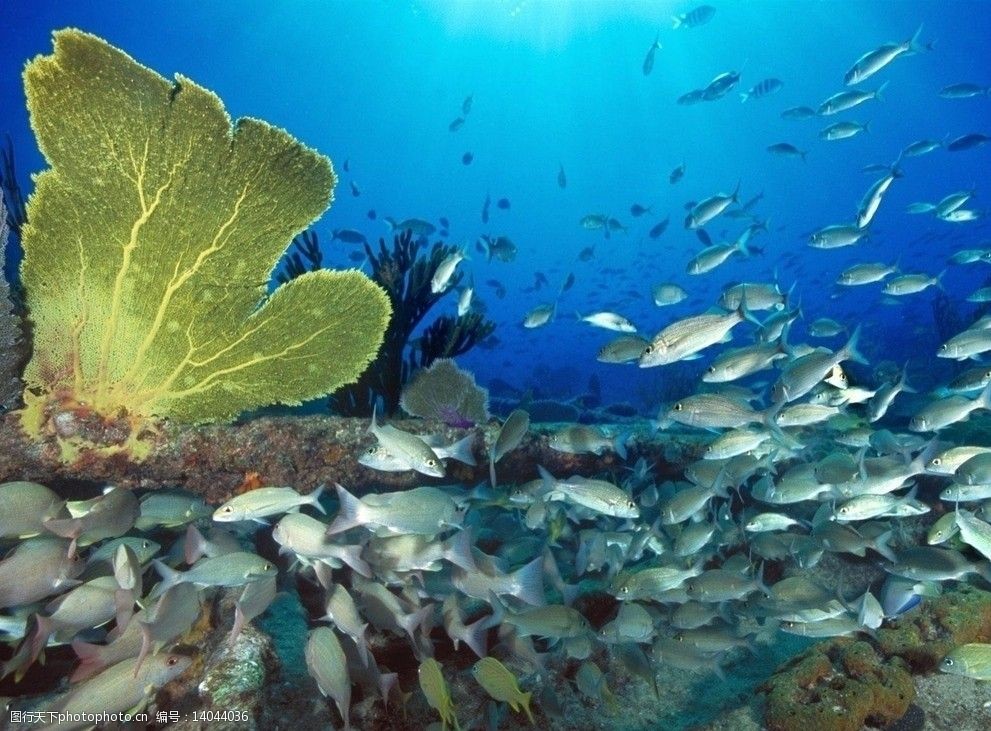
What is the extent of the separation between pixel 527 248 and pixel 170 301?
102m

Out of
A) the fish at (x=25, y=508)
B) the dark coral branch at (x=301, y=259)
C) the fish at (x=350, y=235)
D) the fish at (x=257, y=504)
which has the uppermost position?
the fish at (x=350, y=235)

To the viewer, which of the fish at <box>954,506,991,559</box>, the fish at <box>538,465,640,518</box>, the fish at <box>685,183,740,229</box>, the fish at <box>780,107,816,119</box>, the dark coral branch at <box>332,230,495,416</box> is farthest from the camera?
the fish at <box>780,107,816,119</box>

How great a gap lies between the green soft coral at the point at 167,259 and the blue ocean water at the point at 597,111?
52.7ft

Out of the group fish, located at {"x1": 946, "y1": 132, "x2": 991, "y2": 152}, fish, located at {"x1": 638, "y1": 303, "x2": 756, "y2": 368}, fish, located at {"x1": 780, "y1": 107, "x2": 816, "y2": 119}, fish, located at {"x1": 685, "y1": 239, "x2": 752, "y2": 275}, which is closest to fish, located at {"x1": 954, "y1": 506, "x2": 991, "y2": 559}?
fish, located at {"x1": 638, "y1": 303, "x2": 756, "y2": 368}

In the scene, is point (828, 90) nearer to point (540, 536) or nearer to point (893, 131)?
point (893, 131)

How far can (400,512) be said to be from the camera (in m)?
3.06

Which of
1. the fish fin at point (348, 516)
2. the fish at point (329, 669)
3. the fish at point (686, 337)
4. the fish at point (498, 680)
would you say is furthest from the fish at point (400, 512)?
the fish at point (686, 337)

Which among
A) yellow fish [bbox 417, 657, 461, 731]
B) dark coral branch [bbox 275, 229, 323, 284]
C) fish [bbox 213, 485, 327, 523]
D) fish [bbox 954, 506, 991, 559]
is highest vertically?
dark coral branch [bbox 275, 229, 323, 284]

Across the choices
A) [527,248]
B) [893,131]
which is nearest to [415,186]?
[527,248]

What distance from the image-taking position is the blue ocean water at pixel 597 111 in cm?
3994

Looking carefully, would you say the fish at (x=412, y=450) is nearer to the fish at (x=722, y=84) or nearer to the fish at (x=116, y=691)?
the fish at (x=116, y=691)

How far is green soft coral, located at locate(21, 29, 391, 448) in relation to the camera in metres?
3.44

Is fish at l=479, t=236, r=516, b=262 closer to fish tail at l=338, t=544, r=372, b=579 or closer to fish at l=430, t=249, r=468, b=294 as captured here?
fish at l=430, t=249, r=468, b=294

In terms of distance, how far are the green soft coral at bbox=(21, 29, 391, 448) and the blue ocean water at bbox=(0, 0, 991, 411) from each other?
16056 mm
